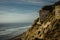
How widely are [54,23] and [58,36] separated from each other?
13.3ft

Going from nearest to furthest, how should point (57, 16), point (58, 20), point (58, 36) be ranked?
point (58, 36), point (58, 20), point (57, 16)

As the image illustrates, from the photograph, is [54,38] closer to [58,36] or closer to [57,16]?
[58,36]

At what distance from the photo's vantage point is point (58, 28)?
37562mm

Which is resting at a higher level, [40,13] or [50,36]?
[40,13]

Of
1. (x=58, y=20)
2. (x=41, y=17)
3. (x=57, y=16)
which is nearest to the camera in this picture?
(x=58, y=20)

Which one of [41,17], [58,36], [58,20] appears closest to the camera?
[58,36]

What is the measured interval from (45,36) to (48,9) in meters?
18.7

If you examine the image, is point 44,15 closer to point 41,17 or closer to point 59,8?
point 41,17

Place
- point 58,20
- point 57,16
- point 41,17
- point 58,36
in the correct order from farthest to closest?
point 41,17
point 57,16
point 58,20
point 58,36

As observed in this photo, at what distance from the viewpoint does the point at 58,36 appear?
119 ft

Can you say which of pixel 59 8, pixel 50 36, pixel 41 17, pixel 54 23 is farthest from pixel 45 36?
pixel 41 17

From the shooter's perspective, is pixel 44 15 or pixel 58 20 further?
pixel 44 15

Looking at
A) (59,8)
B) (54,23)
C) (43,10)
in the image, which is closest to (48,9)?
(43,10)

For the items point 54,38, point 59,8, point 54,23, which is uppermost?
point 59,8
